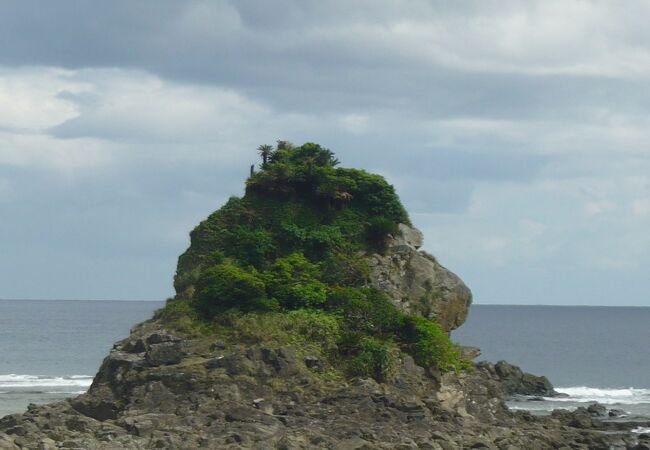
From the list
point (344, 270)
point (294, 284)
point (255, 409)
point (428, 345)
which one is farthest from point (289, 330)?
point (255, 409)

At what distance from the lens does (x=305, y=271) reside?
53.6m

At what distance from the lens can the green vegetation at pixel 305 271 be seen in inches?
1934

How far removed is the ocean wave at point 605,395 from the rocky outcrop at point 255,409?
35571 mm

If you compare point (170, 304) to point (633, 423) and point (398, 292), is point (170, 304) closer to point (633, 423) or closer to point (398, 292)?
point (398, 292)

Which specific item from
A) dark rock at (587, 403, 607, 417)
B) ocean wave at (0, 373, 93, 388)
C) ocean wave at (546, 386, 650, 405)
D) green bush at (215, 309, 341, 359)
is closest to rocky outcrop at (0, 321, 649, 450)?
green bush at (215, 309, 341, 359)

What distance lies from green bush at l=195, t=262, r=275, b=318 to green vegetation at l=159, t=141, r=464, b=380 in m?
0.04

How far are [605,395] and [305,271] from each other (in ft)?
150

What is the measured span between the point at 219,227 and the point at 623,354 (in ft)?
341

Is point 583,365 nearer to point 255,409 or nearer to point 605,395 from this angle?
point 605,395

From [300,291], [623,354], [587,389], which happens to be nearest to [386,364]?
[300,291]

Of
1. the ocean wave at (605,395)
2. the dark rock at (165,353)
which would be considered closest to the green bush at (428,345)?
the dark rock at (165,353)

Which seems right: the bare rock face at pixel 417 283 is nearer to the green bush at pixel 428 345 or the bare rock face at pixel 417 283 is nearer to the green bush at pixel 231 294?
the green bush at pixel 428 345

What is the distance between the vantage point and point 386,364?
47.6 meters

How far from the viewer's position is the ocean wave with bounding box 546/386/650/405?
86.0 metres
